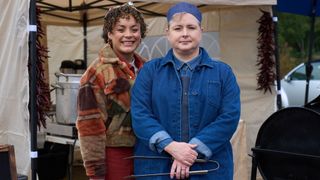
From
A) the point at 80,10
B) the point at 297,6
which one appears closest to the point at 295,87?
the point at 297,6

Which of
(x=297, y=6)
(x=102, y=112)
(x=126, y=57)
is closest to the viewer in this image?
(x=102, y=112)

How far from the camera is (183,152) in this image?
2.32 meters

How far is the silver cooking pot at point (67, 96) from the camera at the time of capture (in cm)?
448

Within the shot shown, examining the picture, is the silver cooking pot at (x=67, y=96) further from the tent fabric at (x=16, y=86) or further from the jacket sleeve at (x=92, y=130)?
the jacket sleeve at (x=92, y=130)

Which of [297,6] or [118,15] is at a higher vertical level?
[297,6]

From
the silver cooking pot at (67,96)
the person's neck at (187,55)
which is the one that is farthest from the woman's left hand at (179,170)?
the silver cooking pot at (67,96)

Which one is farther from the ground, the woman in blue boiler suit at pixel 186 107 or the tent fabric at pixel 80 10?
the tent fabric at pixel 80 10

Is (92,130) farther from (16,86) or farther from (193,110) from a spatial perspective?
(16,86)

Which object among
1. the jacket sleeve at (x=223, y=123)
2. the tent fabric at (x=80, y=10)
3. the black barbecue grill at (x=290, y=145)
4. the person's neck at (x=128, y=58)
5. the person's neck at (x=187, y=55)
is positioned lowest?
the black barbecue grill at (x=290, y=145)

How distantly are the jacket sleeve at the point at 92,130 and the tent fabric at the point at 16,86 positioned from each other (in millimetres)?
1304

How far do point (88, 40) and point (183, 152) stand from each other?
20.1 ft

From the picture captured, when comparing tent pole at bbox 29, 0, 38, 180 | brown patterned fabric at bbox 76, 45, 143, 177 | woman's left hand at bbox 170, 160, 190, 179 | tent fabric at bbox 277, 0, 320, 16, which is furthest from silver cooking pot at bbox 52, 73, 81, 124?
tent fabric at bbox 277, 0, 320, 16

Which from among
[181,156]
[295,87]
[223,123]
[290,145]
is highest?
[223,123]

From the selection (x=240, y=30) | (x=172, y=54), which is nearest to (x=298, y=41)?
(x=240, y=30)
